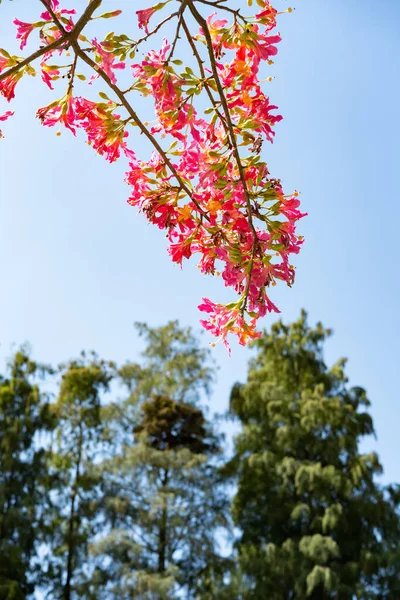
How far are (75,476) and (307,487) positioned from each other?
465 cm

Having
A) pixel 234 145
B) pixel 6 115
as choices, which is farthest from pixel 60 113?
pixel 234 145

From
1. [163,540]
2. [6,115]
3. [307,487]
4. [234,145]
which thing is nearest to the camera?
[234,145]

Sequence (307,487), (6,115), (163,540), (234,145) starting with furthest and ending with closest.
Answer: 1. (163,540)
2. (307,487)
3. (6,115)
4. (234,145)

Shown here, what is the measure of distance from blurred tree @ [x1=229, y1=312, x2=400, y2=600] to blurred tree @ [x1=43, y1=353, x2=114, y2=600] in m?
2.79

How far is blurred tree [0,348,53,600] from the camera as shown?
11.4 m

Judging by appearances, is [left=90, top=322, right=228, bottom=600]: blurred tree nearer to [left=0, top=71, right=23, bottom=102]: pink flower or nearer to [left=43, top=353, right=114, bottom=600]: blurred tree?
[left=43, top=353, right=114, bottom=600]: blurred tree

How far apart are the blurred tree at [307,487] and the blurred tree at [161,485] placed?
0.81m

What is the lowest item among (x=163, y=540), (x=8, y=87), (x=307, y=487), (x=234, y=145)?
(x=234, y=145)

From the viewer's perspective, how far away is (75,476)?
13570 mm

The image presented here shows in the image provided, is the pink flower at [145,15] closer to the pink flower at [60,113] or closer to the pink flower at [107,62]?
the pink flower at [107,62]

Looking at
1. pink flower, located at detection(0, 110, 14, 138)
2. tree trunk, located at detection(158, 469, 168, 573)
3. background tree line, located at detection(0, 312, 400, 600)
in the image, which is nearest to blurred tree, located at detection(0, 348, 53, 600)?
background tree line, located at detection(0, 312, 400, 600)

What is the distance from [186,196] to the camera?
1.39 metres

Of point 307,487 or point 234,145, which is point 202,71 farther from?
point 307,487

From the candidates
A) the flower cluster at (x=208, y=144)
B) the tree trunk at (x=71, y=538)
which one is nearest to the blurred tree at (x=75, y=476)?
the tree trunk at (x=71, y=538)
